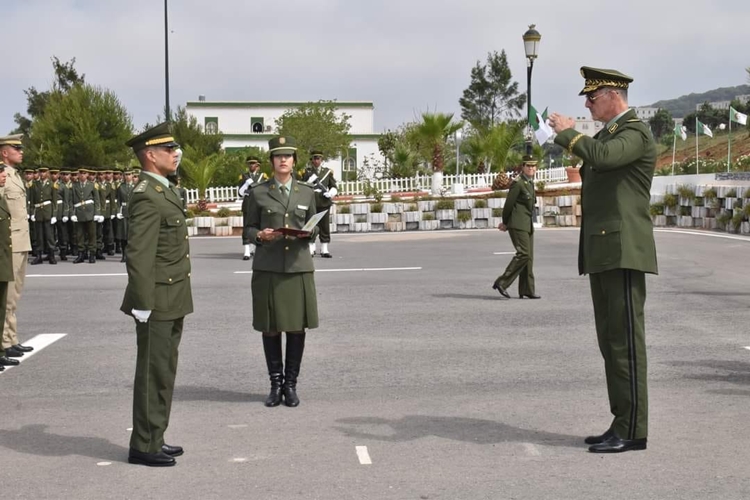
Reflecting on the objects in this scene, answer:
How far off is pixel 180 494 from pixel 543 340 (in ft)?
18.6

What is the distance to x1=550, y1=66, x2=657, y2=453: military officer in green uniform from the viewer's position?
6273mm

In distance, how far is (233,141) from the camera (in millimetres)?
74000

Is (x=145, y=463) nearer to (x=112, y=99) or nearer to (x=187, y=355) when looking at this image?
(x=187, y=355)

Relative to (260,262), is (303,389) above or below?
below

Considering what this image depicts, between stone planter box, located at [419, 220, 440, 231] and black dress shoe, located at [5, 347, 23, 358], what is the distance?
63.0ft

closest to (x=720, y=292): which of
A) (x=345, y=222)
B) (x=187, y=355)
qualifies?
(x=187, y=355)

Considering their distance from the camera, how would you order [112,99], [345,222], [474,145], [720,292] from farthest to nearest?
[112,99], [474,145], [345,222], [720,292]

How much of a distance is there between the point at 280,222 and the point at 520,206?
6820mm

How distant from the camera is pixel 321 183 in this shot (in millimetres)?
19531

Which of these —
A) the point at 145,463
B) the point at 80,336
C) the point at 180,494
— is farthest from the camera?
the point at 80,336

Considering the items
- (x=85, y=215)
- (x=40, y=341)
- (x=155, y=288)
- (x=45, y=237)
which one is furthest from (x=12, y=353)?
(x=85, y=215)

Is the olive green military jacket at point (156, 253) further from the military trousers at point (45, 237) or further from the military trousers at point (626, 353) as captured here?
the military trousers at point (45, 237)

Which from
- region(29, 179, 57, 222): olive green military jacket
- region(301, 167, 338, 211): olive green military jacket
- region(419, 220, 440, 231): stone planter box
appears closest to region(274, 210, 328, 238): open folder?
region(301, 167, 338, 211): olive green military jacket

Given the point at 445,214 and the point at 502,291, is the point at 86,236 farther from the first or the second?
the point at 502,291
